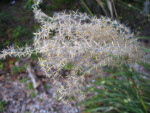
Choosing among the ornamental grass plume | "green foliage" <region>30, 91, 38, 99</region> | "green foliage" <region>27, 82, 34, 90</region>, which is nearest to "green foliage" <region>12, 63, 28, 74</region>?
"green foliage" <region>27, 82, 34, 90</region>

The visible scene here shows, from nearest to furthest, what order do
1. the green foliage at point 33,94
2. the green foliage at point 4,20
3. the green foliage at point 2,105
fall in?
the green foliage at point 4,20 < the green foliage at point 2,105 < the green foliage at point 33,94

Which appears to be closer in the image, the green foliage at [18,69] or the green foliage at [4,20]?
the green foliage at [4,20]

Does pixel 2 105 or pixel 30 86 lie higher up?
pixel 30 86

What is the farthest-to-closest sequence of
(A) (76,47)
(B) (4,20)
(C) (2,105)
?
(C) (2,105) → (B) (4,20) → (A) (76,47)

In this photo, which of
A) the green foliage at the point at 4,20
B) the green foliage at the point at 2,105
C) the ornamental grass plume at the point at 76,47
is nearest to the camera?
the ornamental grass plume at the point at 76,47

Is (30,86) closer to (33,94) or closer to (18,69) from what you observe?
(33,94)

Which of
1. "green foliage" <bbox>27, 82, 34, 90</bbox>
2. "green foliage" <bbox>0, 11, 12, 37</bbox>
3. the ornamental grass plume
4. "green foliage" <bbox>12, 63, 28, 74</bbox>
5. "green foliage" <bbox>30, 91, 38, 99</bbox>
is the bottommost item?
the ornamental grass plume

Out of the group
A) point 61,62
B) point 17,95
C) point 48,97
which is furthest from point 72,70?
point 17,95

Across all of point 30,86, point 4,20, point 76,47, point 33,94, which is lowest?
point 76,47

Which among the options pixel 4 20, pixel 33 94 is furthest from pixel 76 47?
pixel 33 94

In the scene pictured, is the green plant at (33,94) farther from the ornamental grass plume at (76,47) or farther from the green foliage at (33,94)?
the ornamental grass plume at (76,47)

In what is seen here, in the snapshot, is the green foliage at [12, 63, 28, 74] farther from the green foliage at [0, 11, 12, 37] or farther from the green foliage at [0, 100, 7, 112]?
the green foliage at [0, 11, 12, 37]

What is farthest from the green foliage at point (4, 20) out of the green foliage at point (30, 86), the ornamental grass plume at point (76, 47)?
the green foliage at point (30, 86)
